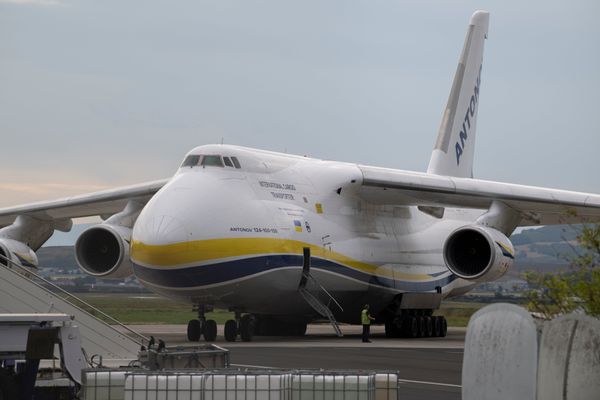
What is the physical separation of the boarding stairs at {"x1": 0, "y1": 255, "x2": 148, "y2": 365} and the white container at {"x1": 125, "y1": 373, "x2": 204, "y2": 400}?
4239 millimetres

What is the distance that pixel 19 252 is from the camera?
31.1 metres

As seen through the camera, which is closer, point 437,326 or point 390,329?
point 390,329

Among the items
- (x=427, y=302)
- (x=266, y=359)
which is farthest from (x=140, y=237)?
(x=427, y=302)

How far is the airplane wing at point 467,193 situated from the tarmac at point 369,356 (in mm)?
3584

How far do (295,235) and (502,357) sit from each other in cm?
1740

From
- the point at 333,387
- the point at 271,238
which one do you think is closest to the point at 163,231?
the point at 271,238

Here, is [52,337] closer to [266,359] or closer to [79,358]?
[79,358]

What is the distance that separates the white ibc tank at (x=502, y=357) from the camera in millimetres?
9867

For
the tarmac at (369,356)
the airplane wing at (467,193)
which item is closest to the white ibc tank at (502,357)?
the tarmac at (369,356)

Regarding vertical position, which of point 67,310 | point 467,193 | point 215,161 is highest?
point 215,161

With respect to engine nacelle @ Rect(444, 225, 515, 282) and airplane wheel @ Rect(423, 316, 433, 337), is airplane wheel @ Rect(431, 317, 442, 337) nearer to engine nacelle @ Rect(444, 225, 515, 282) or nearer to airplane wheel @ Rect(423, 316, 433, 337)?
airplane wheel @ Rect(423, 316, 433, 337)

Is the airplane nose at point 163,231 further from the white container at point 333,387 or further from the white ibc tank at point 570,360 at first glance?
the white ibc tank at point 570,360

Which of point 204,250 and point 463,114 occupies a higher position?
point 463,114

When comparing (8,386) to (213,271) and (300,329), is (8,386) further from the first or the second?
(300,329)
